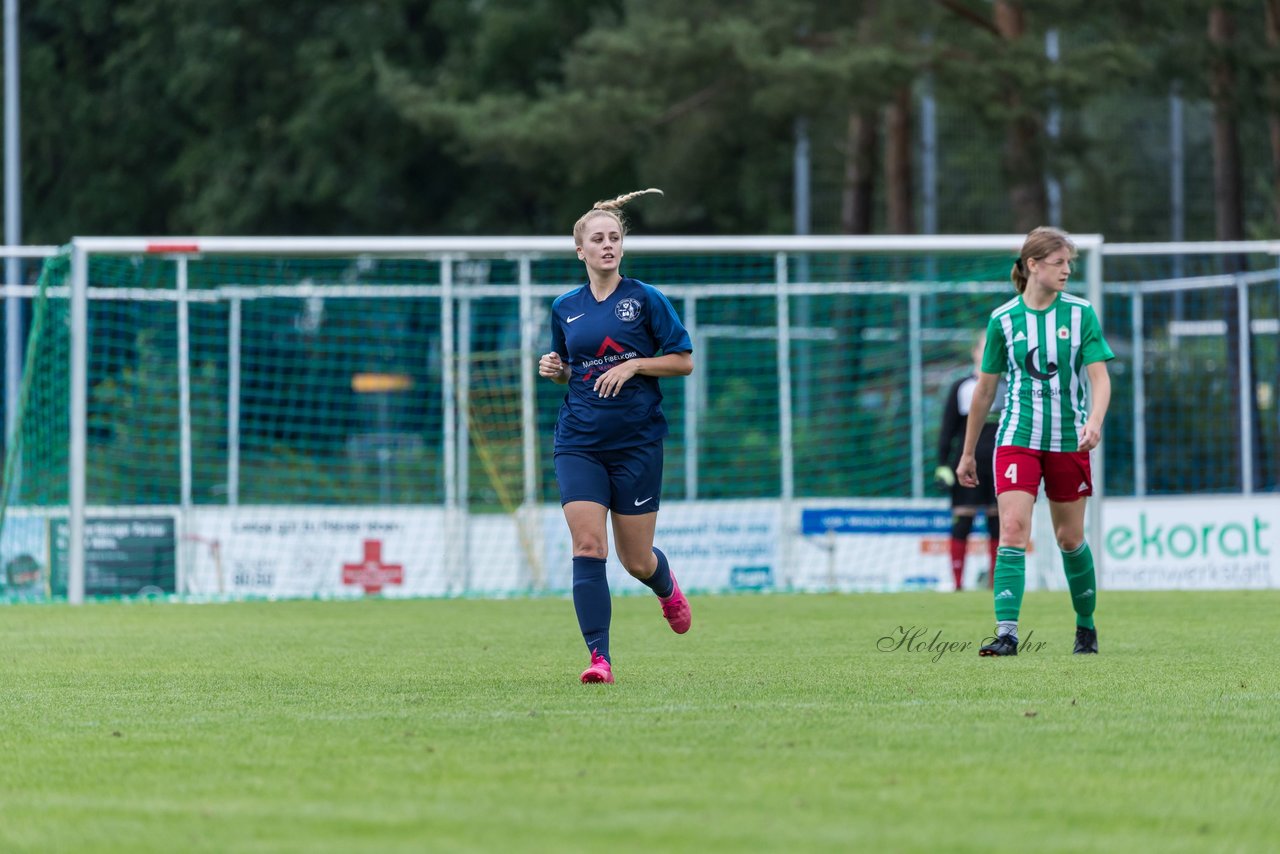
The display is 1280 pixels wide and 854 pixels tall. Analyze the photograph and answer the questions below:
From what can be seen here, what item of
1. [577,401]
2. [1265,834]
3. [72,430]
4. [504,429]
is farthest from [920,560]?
[1265,834]

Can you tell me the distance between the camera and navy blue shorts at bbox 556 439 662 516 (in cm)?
784

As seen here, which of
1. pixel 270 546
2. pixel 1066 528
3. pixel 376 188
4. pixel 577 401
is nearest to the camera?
pixel 577 401

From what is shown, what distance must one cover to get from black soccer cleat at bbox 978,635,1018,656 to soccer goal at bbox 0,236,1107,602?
6.84m

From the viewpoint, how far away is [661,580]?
8.48 m

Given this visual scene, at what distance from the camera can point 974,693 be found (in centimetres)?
723

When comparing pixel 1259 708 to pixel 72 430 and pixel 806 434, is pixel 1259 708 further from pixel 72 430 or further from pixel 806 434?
pixel 806 434

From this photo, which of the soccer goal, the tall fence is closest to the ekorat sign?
the soccer goal

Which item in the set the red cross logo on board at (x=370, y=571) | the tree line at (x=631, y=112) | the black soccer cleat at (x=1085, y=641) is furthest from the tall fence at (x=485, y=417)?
the black soccer cleat at (x=1085, y=641)

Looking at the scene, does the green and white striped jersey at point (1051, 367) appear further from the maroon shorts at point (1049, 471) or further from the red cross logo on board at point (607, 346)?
the red cross logo on board at point (607, 346)

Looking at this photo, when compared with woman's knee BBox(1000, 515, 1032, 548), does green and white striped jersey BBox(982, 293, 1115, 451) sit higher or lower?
higher

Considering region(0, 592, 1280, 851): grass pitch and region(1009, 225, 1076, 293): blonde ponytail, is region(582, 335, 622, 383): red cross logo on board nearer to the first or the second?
region(0, 592, 1280, 851): grass pitch

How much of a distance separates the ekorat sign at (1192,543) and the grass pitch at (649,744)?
574 centimetres

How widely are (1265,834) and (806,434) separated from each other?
66.7 ft

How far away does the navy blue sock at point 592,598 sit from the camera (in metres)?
7.88
